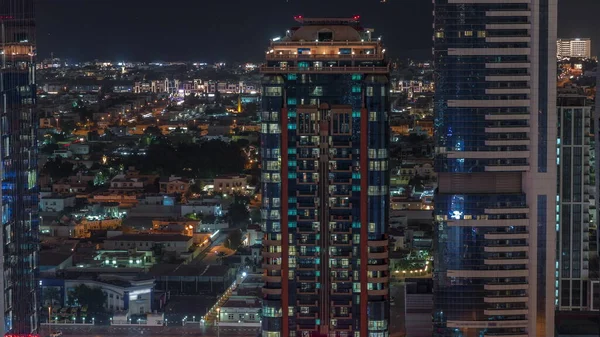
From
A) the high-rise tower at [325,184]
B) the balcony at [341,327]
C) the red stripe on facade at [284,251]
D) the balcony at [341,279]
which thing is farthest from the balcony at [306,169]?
the balcony at [341,327]

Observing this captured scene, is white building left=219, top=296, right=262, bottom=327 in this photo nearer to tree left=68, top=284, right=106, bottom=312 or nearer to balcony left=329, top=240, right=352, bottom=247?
tree left=68, top=284, right=106, bottom=312

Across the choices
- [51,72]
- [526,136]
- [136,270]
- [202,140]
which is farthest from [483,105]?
[51,72]

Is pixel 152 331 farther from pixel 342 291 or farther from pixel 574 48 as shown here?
pixel 574 48

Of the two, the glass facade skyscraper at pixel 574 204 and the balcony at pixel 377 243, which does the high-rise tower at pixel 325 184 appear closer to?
the balcony at pixel 377 243

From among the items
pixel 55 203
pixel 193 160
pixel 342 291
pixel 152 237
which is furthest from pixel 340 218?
pixel 193 160

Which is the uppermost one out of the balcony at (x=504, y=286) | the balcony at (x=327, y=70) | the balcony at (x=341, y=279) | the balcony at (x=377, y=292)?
the balcony at (x=327, y=70)

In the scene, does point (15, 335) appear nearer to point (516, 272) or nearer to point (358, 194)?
point (358, 194)
